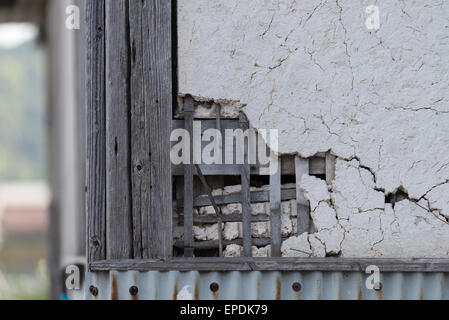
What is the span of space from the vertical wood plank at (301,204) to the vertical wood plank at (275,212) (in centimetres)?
8

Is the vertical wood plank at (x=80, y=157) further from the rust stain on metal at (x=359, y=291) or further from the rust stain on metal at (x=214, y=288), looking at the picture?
the rust stain on metal at (x=359, y=291)

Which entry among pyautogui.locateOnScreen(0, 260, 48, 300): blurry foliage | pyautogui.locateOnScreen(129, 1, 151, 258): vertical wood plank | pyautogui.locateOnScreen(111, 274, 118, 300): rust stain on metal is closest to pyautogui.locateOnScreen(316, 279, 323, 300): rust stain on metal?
pyautogui.locateOnScreen(129, 1, 151, 258): vertical wood plank

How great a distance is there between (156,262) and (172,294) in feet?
0.56

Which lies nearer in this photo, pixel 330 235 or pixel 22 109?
pixel 330 235

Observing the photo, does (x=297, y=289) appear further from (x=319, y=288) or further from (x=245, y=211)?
(x=245, y=211)

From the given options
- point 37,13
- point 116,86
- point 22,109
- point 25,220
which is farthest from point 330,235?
point 22,109

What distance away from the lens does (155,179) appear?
3.45 meters

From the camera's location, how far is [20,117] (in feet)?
127

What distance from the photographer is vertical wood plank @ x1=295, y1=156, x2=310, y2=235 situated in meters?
3.50

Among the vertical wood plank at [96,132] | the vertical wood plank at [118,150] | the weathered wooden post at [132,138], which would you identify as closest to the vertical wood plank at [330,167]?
the weathered wooden post at [132,138]

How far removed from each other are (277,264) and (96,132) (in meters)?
1.05

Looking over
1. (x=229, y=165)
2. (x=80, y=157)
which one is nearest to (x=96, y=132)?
(x=229, y=165)

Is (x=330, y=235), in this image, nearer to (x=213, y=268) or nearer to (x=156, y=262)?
(x=213, y=268)

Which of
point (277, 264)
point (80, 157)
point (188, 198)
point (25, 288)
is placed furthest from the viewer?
point (25, 288)
